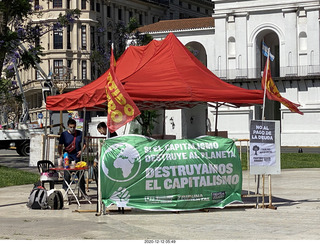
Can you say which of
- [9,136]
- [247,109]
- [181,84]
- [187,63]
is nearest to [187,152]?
[181,84]

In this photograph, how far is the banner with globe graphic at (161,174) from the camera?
51.2 ft

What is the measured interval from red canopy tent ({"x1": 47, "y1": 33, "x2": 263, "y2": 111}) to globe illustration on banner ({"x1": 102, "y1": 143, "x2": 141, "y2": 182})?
1284 mm

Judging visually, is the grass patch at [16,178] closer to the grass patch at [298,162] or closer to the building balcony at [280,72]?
the grass patch at [298,162]

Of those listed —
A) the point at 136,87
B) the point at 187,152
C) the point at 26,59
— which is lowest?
the point at 187,152

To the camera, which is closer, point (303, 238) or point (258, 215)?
point (303, 238)

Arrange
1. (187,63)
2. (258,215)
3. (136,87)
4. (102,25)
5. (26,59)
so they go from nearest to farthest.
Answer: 1. (258,215)
2. (136,87)
3. (187,63)
4. (26,59)
5. (102,25)

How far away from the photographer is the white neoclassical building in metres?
70.1

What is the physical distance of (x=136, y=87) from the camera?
54.3 feet

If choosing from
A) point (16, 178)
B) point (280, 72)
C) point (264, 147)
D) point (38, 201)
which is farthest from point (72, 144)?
point (280, 72)

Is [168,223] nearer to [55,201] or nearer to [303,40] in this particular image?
[55,201]

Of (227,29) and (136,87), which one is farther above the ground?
(227,29)

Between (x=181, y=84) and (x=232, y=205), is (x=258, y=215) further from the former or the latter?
(x=181, y=84)

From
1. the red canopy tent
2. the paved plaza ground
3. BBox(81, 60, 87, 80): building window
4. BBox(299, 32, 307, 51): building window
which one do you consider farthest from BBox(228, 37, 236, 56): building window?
the paved plaza ground

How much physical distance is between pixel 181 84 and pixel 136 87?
99cm
